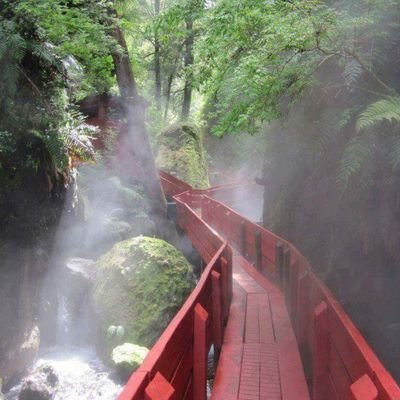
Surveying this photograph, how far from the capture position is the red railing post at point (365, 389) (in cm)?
237

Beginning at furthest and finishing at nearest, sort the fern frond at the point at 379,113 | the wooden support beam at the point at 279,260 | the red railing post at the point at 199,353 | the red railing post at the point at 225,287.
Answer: the wooden support beam at the point at 279,260 < the red railing post at the point at 225,287 < the red railing post at the point at 199,353 < the fern frond at the point at 379,113

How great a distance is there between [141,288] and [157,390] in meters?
6.77

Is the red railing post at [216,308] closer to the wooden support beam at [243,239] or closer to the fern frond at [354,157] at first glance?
the fern frond at [354,157]

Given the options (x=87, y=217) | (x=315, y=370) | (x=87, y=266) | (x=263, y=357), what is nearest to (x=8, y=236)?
(x=87, y=266)

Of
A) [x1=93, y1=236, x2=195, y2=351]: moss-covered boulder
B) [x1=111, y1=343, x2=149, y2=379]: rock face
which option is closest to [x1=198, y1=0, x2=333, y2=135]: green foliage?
[x1=93, y1=236, x2=195, y2=351]: moss-covered boulder

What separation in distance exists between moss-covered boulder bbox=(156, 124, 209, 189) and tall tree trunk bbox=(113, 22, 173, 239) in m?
11.1

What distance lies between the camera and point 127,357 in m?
7.85

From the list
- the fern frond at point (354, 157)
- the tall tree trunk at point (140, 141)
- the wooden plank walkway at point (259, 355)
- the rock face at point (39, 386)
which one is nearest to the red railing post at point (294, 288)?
the wooden plank walkway at point (259, 355)

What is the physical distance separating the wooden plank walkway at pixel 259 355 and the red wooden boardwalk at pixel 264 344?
1cm

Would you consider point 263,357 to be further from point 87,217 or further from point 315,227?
point 87,217

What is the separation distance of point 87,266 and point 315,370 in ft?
26.2

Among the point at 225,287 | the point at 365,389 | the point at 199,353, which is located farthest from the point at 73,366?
the point at 365,389

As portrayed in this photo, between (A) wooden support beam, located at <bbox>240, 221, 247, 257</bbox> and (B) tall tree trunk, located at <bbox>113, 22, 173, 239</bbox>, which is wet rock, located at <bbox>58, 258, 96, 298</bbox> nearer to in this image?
(A) wooden support beam, located at <bbox>240, 221, 247, 257</bbox>

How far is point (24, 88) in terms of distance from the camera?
7652mm
